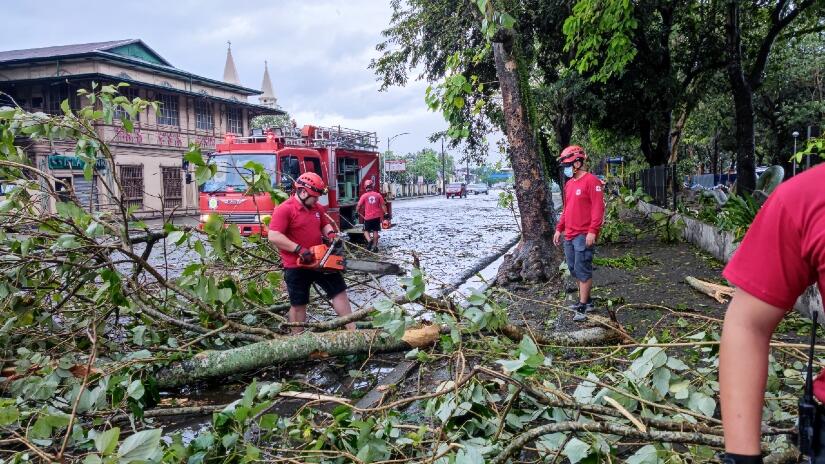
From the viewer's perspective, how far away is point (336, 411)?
10.5 ft

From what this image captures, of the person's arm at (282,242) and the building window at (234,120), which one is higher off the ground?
the building window at (234,120)

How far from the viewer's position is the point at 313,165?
13.4 metres

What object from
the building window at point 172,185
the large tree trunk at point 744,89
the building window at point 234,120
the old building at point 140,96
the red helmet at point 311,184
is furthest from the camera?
the building window at point 234,120

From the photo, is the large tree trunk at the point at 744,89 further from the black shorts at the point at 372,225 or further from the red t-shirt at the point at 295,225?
the red t-shirt at the point at 295,225

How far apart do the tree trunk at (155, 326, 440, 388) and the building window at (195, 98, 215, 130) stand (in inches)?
1166

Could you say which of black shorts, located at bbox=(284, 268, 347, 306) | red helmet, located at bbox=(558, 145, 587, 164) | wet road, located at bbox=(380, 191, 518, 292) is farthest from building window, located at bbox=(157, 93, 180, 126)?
red helmet, located at bbox=(558, 145, 587, 164)

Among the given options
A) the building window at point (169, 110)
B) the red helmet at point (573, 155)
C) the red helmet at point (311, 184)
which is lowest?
the red helmet at point (311, 184)

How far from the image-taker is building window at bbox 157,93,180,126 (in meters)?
29.7

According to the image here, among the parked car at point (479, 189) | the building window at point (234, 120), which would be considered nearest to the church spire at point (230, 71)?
the building window at point (234, 120)

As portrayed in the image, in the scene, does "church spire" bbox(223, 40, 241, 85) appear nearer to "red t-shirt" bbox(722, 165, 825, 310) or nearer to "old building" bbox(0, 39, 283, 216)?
"old building" bbox(0, 39, 283, 216)

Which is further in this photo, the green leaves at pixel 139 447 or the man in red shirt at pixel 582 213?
the man in red shirt at pixel 582 213

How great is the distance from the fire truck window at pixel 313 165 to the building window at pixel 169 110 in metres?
19.7

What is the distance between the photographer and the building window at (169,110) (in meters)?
29.7

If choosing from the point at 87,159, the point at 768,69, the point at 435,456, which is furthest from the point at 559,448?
the point at 768,69
